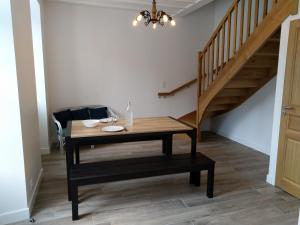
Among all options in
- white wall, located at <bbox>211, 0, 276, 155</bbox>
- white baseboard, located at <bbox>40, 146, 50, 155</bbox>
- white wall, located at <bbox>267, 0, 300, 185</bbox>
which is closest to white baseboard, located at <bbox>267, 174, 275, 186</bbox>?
white wall, located at <bbox>267, 0, 300, 185</bbox>

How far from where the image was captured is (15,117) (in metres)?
2.26

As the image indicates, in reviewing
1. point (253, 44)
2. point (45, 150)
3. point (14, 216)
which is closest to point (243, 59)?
point (253, 44)

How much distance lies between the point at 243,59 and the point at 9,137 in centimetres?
315

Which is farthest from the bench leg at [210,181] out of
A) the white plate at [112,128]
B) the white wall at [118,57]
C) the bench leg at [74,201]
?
the white wall at [118,57]

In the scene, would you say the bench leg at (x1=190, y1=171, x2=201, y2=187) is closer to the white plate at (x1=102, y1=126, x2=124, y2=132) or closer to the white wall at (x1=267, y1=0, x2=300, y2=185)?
the white wall at (x1=267, y1=0, x2=300, y2=185)

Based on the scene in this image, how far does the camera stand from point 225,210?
8.51 ft

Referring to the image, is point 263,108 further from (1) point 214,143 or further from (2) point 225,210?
(2) point 225,210

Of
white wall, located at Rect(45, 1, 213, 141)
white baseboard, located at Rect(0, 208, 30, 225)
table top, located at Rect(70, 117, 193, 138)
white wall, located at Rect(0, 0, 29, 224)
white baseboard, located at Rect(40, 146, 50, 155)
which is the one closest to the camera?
white wall, located at Rect(0, 0, 29, 224)

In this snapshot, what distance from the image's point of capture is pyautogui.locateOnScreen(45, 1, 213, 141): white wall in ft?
15.4

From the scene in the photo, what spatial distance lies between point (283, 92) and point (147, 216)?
2.19 m

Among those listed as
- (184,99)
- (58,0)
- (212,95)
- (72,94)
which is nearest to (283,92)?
(212,95)

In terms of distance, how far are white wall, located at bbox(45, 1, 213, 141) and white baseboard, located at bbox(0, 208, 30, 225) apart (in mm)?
2750

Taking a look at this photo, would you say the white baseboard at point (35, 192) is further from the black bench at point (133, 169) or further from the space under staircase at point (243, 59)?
the space under staircase at point (243, 59)

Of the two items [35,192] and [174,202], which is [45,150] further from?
[174,202]
